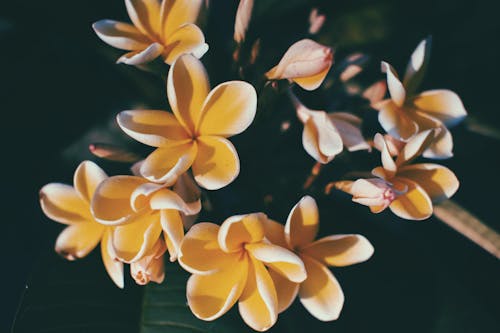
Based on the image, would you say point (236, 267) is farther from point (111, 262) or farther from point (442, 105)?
point (442, 105)

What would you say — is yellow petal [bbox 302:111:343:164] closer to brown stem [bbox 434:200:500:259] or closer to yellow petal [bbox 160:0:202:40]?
yellow petal [bbox 160:0:202:40]

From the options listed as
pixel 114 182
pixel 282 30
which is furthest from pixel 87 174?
pixel 282 30

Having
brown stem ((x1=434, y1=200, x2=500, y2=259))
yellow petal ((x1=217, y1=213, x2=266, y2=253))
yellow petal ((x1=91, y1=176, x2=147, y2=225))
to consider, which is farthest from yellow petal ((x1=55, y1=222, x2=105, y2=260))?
brown stem ((x1=434, y1=200, x2=500, y2=259))

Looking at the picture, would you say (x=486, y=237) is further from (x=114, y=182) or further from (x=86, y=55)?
(x=86, y=55)

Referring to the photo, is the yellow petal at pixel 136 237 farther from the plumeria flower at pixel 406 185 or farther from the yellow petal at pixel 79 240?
the plumeria flower at pixel 406 185

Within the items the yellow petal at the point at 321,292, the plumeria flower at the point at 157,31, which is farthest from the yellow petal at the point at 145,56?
the yellow petal at the point at 321,292

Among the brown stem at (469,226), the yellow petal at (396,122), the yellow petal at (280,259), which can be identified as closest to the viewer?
the yellow petal at (280,259)
